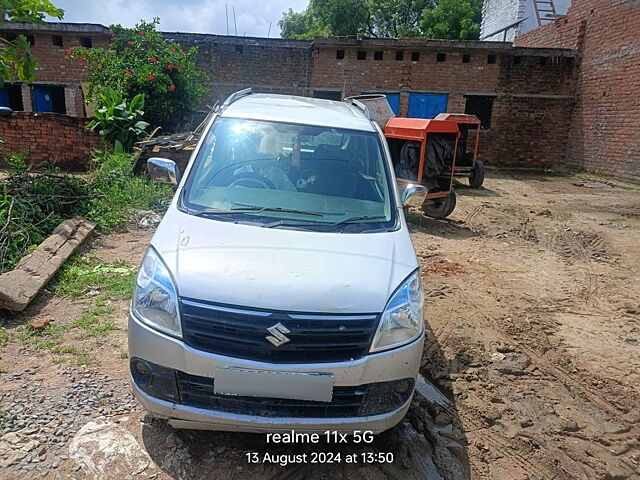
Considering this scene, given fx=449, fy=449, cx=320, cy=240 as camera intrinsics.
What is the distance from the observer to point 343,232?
2703 mm

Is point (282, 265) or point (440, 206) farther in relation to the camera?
point (440, 206)

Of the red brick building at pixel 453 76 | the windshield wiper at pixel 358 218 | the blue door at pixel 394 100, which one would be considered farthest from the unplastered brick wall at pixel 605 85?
the windshield wiper at pixel 358 218

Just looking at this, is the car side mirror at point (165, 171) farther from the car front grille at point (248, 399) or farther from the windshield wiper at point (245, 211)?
the car front grille at point (248, 399)

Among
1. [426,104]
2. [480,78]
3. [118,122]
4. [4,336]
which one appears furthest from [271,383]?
[480,78]

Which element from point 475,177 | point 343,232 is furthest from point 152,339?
point 475,177

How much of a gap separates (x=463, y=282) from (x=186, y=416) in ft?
13.2

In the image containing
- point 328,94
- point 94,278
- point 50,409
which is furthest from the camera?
point 328,94

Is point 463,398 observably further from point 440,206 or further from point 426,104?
point 426,104

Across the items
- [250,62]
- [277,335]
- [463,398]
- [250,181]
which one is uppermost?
[250,62]

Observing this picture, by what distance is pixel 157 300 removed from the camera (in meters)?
2.24

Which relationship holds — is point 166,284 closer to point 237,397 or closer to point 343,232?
point 237,397

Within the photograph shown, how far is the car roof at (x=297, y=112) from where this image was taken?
3.50m

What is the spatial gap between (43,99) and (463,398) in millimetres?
17205

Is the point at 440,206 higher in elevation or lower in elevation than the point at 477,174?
lower
